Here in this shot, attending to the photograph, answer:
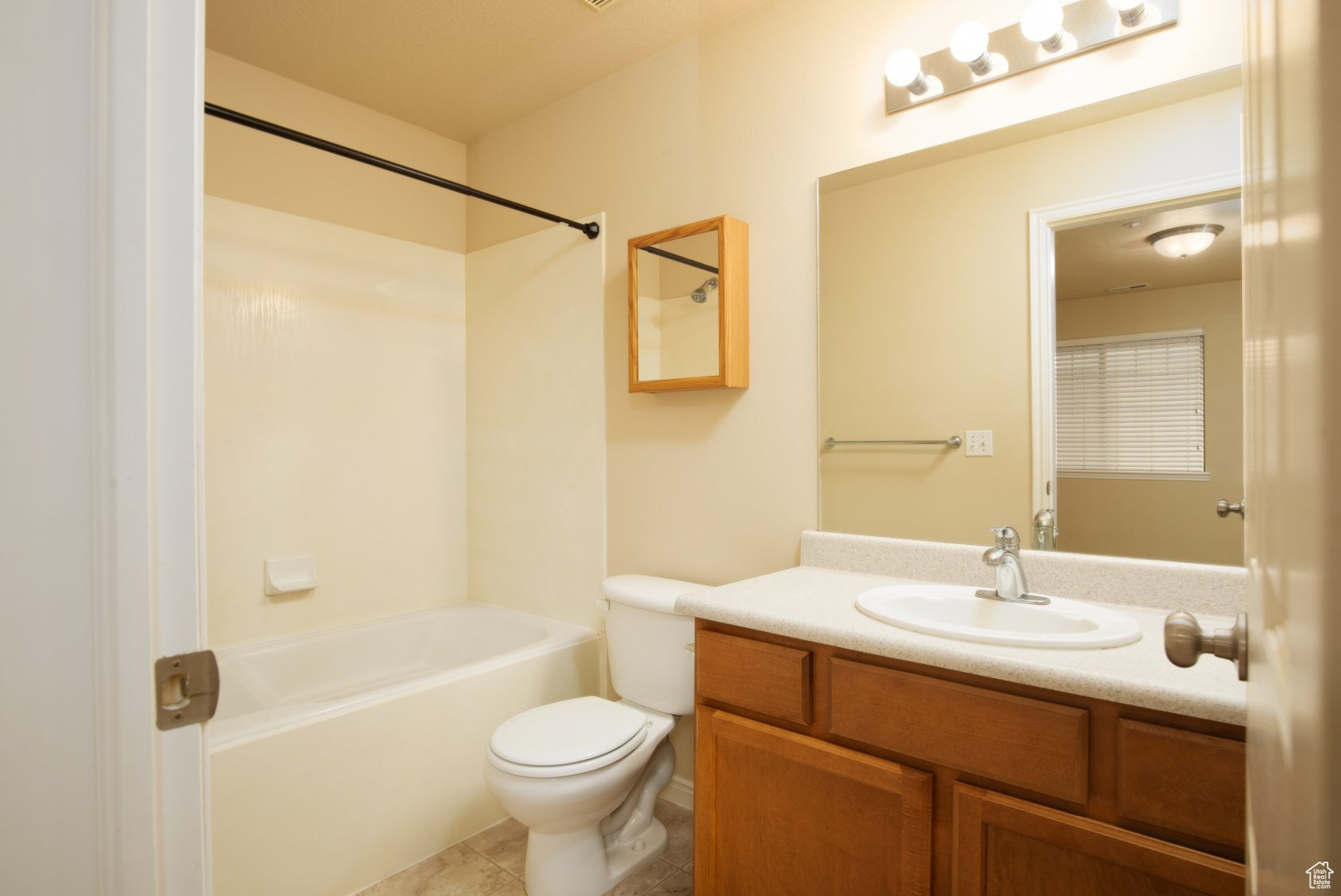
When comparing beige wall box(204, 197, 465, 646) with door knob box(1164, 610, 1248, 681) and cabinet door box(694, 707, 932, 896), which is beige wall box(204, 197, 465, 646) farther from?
door knob box(1164, 610, 1248, 681)

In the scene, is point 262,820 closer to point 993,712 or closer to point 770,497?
point 770,497

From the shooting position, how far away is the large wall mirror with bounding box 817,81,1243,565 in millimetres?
1381

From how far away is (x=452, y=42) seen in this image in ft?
7.48

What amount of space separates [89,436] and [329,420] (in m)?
2.12

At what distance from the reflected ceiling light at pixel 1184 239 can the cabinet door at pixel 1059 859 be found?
113cm

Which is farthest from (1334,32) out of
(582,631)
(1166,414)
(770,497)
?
(582,631)

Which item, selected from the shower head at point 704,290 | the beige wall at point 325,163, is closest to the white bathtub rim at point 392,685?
the shower head at point 704,290

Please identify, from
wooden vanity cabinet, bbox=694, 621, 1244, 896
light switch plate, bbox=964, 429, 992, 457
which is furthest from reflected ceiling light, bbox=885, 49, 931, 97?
wooden vanity cabinet, bbox=694, 621, 1244, 896

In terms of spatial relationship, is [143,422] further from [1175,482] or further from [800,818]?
[1175,482]

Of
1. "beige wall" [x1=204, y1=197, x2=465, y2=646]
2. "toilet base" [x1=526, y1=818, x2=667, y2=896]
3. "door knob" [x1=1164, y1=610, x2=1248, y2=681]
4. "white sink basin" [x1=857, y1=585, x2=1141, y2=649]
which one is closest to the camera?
"door knob" [x1=1164, y1=610, x2=1248, y2=681]

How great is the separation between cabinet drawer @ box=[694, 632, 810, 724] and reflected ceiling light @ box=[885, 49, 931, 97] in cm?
142

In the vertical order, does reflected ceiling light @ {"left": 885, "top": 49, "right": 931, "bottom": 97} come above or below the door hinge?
above

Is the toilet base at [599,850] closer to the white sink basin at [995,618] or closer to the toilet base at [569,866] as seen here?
the toilet base at [569,866]

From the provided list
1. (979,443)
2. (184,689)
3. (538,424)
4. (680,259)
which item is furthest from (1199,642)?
(538,424)
